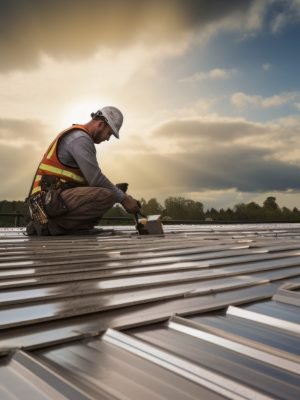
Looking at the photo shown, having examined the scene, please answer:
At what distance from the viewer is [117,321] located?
1.43 meters

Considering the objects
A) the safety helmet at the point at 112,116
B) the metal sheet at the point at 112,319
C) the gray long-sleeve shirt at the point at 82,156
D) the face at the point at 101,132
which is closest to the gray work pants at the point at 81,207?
the gray long-sleeve shirt at the point at 82,156

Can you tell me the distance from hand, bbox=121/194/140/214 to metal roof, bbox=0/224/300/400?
276 cm

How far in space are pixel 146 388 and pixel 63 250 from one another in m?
2.58

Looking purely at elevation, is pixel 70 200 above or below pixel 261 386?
above

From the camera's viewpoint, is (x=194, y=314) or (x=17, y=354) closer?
(x=17, y=354)

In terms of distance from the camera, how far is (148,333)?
4.36 feet

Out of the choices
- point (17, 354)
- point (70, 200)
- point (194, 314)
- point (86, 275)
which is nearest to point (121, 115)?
point (70, 200)

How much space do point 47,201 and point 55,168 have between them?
0.42 metres

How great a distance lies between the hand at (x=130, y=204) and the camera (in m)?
5.25

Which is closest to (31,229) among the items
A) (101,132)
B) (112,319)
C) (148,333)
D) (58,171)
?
(58,171)

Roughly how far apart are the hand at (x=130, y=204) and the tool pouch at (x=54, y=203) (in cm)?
69

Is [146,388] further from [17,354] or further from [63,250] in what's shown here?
[63,250]

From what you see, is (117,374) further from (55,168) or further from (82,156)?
(55,168)

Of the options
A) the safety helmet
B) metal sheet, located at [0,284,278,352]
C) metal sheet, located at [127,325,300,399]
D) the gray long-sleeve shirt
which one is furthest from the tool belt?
metal sheet, located at [127,325,300,399]
